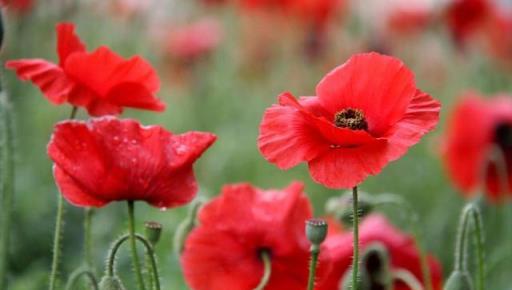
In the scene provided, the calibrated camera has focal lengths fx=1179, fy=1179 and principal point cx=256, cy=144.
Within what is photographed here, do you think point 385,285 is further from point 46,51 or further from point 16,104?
point 46,51

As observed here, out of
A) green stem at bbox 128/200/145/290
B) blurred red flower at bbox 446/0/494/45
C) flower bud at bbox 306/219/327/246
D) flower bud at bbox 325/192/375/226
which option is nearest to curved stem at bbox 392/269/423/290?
flower bud at bbox 325/192/375/226

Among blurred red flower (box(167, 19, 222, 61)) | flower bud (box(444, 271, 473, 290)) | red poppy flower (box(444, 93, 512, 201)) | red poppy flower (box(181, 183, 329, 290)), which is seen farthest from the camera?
blurred red flower (box(167, 19, 222, 61))

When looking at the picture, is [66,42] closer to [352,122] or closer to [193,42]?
[352,122]

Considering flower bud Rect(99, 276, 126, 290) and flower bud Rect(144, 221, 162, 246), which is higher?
flower bud Rect(144, 221, 162, 246)

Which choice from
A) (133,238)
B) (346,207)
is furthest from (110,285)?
(346,207)

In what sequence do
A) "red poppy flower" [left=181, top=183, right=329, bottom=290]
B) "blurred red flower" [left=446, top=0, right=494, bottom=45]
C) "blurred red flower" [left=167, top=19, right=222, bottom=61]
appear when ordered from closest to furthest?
1. "red poppy flower" [left=181, top=183, right=329, bottom=290]
2. "blurred red flower" [left=446, top=0, right=494, bottom=45]
3. "blurred red flower" [left=167, top=19, right=222, bottom=61]

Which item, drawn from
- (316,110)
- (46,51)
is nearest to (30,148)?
(46,51)

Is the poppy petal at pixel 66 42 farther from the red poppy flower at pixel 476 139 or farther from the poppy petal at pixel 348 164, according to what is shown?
the red poppy flower at pixel 476 139

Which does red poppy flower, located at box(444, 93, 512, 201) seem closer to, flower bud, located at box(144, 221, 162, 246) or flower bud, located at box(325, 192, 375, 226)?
flower bud, located at box(325, 192, 375, 226)
